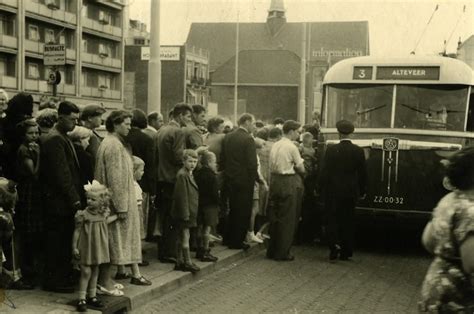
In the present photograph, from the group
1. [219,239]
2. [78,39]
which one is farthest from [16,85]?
[219,239]

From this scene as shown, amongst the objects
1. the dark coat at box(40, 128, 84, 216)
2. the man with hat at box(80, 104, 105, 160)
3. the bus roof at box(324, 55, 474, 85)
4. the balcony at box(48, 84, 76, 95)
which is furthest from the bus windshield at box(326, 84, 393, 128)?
the balcony at box(48, 84, 76, 95)

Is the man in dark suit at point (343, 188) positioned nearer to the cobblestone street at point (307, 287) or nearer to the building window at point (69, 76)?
the cobblestone street at point (307, 287)

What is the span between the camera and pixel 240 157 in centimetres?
1081

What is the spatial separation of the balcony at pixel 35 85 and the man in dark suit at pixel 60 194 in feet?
143

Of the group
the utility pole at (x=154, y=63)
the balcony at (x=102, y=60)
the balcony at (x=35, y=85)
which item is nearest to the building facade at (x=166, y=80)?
the balcony at (x=102, y=60)

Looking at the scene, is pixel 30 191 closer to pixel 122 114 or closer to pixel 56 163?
pixel 56 163

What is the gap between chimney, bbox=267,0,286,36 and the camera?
342ft

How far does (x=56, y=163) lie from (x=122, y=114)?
0.92 meters

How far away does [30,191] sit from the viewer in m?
7.37

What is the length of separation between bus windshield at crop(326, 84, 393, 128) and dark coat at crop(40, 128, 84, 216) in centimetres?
630

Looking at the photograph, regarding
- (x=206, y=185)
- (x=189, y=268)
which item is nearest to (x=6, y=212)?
(x=189, y=268)

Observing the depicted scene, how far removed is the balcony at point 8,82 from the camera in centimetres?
4512

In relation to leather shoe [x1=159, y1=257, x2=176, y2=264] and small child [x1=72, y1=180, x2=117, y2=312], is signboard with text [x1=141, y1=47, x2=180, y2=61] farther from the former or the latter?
small child [x1=72, y1=180, x2=117, y2=312]

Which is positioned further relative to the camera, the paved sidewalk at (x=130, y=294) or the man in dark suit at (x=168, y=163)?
the man in dark suit at (x=168, y=163)
